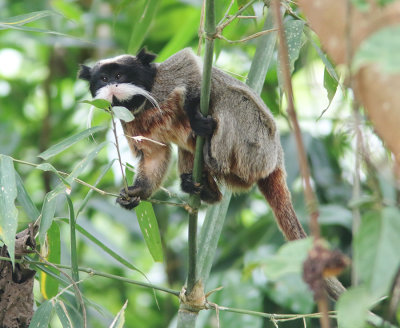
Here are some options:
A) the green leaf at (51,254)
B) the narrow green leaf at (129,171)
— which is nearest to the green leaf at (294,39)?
the narrow green leaf at (129,171)

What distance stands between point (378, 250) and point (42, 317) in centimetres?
135

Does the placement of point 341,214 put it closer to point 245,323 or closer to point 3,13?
point 245,323

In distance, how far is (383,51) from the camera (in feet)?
2.66

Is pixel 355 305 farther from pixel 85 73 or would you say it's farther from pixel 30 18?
pixel 85 73

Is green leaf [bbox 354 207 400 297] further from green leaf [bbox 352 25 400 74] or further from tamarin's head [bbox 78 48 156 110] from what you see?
tamarin's head [bbox 78 48 156 110]

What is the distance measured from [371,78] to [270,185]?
2.09 m

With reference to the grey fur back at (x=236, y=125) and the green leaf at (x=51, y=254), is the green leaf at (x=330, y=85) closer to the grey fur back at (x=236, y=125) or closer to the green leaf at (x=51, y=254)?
the grey fur back at (x=236, y=125)

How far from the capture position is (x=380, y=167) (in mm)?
1103

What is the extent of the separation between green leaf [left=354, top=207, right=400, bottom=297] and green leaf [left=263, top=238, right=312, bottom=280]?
3.5 inches

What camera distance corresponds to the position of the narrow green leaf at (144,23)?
2.78 meters

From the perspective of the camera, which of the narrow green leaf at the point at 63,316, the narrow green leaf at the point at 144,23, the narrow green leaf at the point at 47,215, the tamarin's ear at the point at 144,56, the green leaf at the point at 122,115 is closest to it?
the green leaf at the point at 122,115

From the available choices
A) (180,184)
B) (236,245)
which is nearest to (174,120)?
(180,184)

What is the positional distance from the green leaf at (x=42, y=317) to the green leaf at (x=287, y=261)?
3.88 feet

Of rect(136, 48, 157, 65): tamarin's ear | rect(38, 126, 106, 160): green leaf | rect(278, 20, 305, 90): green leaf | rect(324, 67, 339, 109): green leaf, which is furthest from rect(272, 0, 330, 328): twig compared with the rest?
rect(136, 48, 157, 65): tamarin's ear
